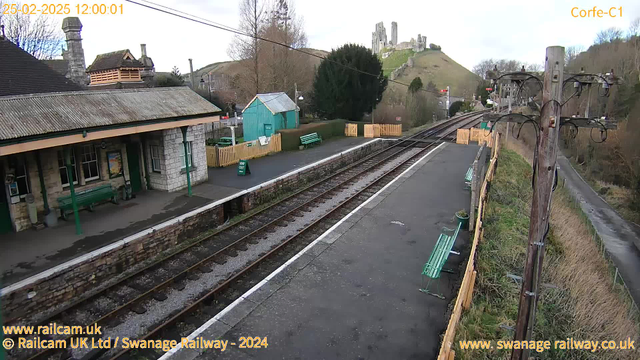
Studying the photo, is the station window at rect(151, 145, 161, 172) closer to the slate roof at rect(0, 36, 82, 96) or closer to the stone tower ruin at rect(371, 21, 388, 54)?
the slate roof at rect(0, 36, 82, 96)

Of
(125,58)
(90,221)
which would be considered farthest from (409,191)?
(125,58)

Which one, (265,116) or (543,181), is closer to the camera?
(543,181)

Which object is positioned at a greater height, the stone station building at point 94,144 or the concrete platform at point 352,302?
the stone station building at point 94,144

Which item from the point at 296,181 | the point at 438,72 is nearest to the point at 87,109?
the point at 296,181

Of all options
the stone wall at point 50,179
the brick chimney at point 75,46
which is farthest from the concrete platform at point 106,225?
the brick chimney at point 75,46

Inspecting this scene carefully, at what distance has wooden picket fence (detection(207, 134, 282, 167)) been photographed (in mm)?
18672

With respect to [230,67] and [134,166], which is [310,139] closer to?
[134,166]

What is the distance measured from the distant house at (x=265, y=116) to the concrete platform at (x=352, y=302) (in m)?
14.6

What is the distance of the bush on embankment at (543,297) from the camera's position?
647 centimetres

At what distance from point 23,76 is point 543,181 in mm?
16589

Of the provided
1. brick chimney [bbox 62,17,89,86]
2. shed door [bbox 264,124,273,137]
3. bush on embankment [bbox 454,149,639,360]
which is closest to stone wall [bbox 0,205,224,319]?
bush on embankment [bbox 454,149,639,360]

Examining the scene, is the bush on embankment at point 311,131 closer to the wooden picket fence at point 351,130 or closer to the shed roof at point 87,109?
the wooden picket fence at point 351,130

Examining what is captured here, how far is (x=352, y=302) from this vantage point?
7324mm

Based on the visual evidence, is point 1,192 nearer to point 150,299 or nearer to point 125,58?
point 150,299
